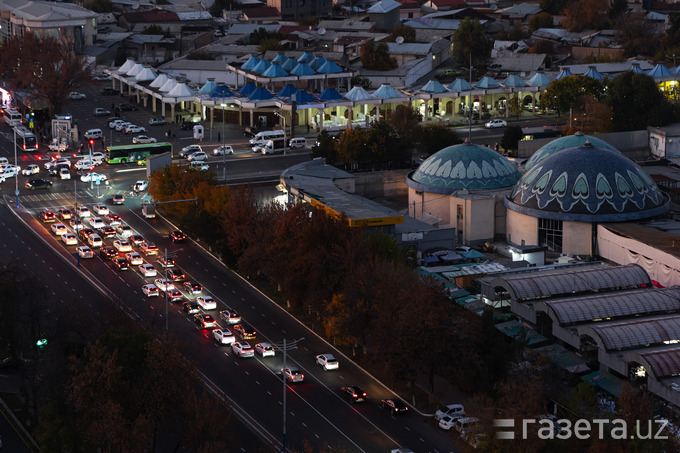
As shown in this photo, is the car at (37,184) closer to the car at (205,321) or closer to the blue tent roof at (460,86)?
the car at (205,321)

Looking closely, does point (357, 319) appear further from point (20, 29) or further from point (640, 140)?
point (20, 29)

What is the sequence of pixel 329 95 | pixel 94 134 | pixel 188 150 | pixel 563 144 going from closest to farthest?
pixel 563 144, pixel 188 150, pixel 94 134, pixel 329 95

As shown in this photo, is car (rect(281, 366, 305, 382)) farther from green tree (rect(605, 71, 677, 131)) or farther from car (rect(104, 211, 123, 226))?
green tree (rect(605, 71, 677, 131))

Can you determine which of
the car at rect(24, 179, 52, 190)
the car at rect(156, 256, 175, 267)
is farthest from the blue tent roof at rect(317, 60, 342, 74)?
the car at rect(156, 256, 175, 267)

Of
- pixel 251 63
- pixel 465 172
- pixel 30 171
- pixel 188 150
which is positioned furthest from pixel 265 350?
pixel 251 63

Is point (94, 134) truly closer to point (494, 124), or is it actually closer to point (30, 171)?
point (30, 171)
